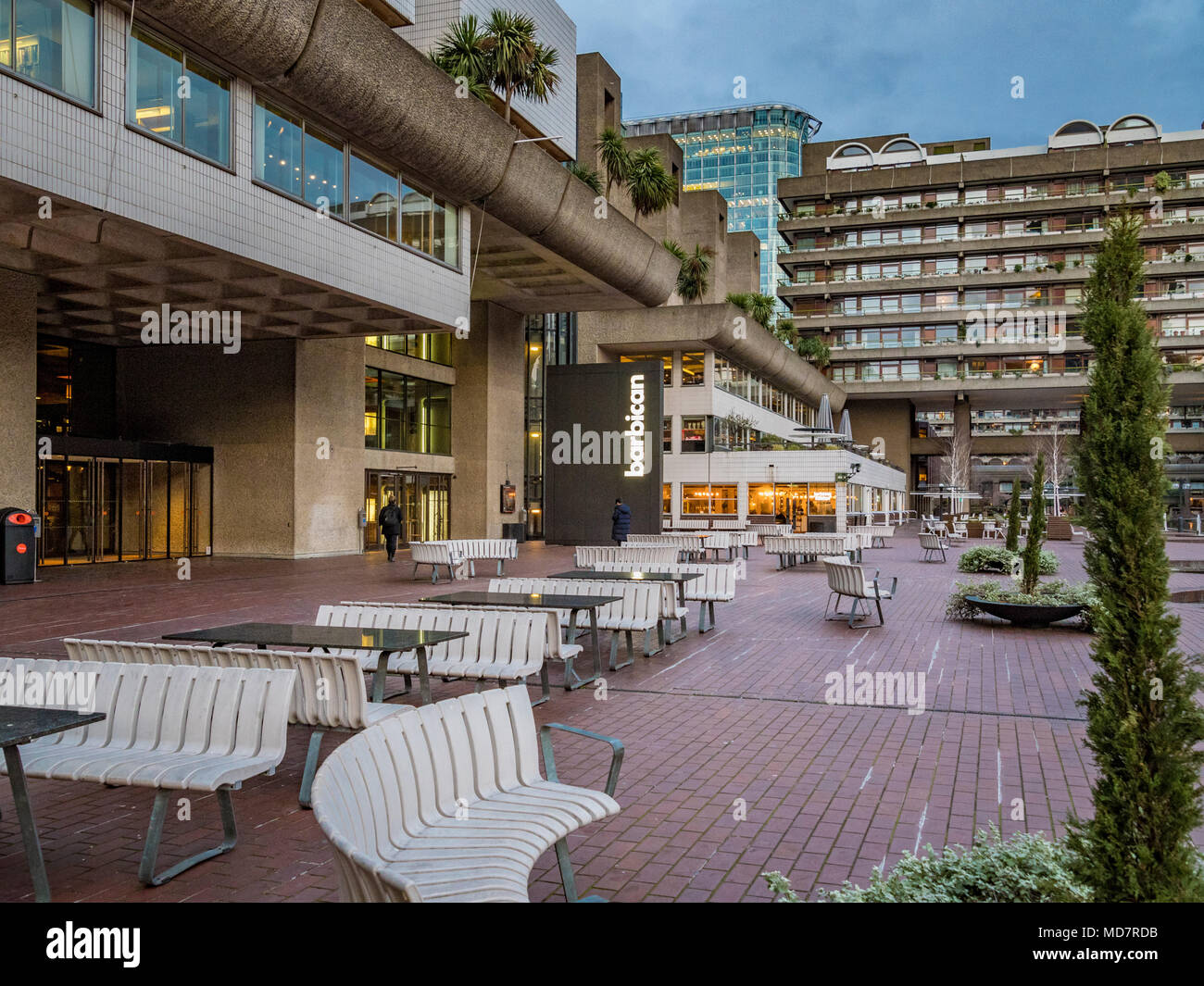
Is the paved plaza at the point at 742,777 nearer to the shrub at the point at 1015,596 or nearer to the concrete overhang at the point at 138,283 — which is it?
the shrub at the point at 1015,596

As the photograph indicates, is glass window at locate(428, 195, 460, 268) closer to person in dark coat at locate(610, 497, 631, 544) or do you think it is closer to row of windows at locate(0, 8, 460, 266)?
row of windows at locate(0, 8, 460, 266)

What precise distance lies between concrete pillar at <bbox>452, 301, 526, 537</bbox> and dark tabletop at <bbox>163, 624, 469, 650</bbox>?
27464 mm

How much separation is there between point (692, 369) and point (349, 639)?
1524 inches

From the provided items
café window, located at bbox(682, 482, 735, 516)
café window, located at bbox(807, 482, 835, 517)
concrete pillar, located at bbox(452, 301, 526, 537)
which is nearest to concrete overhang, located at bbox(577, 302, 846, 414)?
café window, located at bbox(682, 482, 735, 516)

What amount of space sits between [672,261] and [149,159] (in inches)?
819

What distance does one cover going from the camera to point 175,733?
4.94 m

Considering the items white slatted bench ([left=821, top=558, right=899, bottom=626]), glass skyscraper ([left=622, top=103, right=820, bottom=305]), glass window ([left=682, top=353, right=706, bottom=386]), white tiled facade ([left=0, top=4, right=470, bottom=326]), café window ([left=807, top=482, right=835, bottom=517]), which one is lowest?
white slatted bench ([left=821, top=558, right=899, bottom=626])

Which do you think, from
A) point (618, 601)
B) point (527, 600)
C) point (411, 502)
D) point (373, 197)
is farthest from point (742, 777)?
point (411, 502)

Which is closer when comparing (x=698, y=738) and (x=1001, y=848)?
(x=1001, y=848)

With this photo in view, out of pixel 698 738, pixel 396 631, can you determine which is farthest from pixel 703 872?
pixel 396 631

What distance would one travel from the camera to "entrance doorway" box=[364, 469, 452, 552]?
30.6 metres

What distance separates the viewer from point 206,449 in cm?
2664

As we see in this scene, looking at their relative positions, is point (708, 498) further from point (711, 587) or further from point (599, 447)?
point (711, 587)
